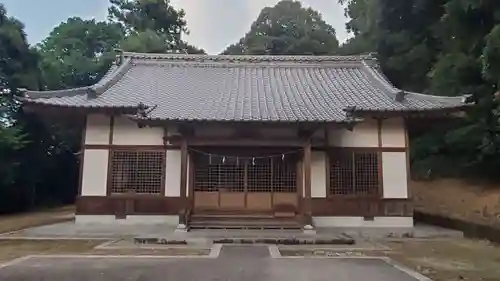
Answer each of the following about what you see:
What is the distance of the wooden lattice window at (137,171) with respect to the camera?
1280 cm

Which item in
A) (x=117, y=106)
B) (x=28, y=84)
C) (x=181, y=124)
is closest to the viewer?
(x=181, y=124)

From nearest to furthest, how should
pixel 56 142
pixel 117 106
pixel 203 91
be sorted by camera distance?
pixel 117 106, pixel 203 91, pixel 56 142

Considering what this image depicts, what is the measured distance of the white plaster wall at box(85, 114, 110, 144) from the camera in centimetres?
1290

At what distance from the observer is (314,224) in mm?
12672

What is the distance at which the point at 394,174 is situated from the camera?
12.9 metres

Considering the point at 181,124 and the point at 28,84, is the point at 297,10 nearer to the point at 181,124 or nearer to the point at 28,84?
the point at 28,84

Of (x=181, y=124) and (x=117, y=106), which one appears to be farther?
(x=117, y=106)

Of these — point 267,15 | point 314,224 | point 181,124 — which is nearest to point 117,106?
point 181,124

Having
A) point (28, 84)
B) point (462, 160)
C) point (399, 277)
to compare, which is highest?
point (28, 84)

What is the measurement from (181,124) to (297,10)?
31.9 meters

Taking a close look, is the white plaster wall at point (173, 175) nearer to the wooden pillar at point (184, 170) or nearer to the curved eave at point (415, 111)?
the wooden pillar at point (184, 170)

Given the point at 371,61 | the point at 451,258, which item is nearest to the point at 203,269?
the point at 451,258

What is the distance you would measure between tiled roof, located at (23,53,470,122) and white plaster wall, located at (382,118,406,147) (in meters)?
0.52

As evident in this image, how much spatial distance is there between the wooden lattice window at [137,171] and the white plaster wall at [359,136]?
488 cm
